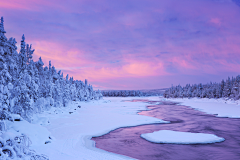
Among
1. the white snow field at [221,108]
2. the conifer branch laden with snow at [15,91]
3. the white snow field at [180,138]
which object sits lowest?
the white snow field at [221,108]

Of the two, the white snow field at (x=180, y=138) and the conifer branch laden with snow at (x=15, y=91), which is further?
the white snow field at (x=180, y=138)

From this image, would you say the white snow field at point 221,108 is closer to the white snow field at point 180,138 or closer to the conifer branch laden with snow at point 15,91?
the white snow field at point 180,138

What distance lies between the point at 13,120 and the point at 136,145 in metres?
11.6

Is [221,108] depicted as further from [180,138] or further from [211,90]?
[211,90]

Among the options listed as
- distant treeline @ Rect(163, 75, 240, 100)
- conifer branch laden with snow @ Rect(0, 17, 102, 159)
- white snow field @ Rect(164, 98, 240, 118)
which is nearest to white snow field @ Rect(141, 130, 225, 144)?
conifer branch laden with snow @ Rect(0, 17, 102, 159)

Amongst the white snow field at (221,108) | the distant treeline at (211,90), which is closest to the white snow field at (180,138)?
the white snow field at (221,108)

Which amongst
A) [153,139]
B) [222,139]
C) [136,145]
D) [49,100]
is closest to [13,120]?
[136,145]

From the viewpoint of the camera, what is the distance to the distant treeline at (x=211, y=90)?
8303 centimetres

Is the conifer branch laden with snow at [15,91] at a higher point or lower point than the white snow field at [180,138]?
higher

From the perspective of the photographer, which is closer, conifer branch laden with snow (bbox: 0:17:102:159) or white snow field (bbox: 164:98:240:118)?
conifer branch laden with snow (bbox: 0:17:102:159)

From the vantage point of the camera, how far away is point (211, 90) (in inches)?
4112

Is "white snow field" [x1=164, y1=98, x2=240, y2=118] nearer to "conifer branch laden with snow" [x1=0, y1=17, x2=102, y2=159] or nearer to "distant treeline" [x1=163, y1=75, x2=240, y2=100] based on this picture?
"distant treeline" [x1=163, y1=75, x2=240, y2=100]

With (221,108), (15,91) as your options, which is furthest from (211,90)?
(15,91)

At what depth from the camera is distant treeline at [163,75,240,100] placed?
83.0m
